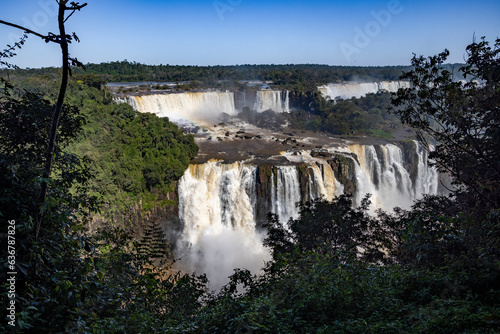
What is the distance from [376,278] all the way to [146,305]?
13.8ft

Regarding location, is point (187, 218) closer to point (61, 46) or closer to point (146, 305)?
point (146, 305)

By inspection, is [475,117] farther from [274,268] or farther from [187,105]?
[187,105]

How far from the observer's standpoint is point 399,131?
3659cm

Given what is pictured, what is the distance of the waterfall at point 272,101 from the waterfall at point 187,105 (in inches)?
139

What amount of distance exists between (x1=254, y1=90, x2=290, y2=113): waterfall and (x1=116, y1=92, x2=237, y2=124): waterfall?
139 inches

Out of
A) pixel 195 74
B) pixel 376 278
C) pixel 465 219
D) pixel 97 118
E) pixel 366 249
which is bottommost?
pixel 366 249

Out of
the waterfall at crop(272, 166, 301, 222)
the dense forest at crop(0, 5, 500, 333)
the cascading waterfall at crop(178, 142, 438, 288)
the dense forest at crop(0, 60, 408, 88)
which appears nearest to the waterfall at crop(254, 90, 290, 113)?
the dense forest at crop(0, 60, 408, 88)

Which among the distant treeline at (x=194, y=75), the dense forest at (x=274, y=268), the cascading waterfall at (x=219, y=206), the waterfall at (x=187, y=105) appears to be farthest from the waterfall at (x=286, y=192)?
the distant treeline at (x=194, y=75)

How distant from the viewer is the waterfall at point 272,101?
138 ft

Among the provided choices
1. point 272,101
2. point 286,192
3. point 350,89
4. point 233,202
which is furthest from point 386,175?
point 350,89

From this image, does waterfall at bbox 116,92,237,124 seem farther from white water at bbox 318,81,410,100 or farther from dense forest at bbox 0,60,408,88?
white water at bbox 318,81,410,100

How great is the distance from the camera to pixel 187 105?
34.7 m

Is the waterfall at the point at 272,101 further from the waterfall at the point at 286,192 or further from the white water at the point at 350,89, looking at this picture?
the waterfall at the point at 286,192

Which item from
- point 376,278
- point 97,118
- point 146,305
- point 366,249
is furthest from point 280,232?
point 97,118
